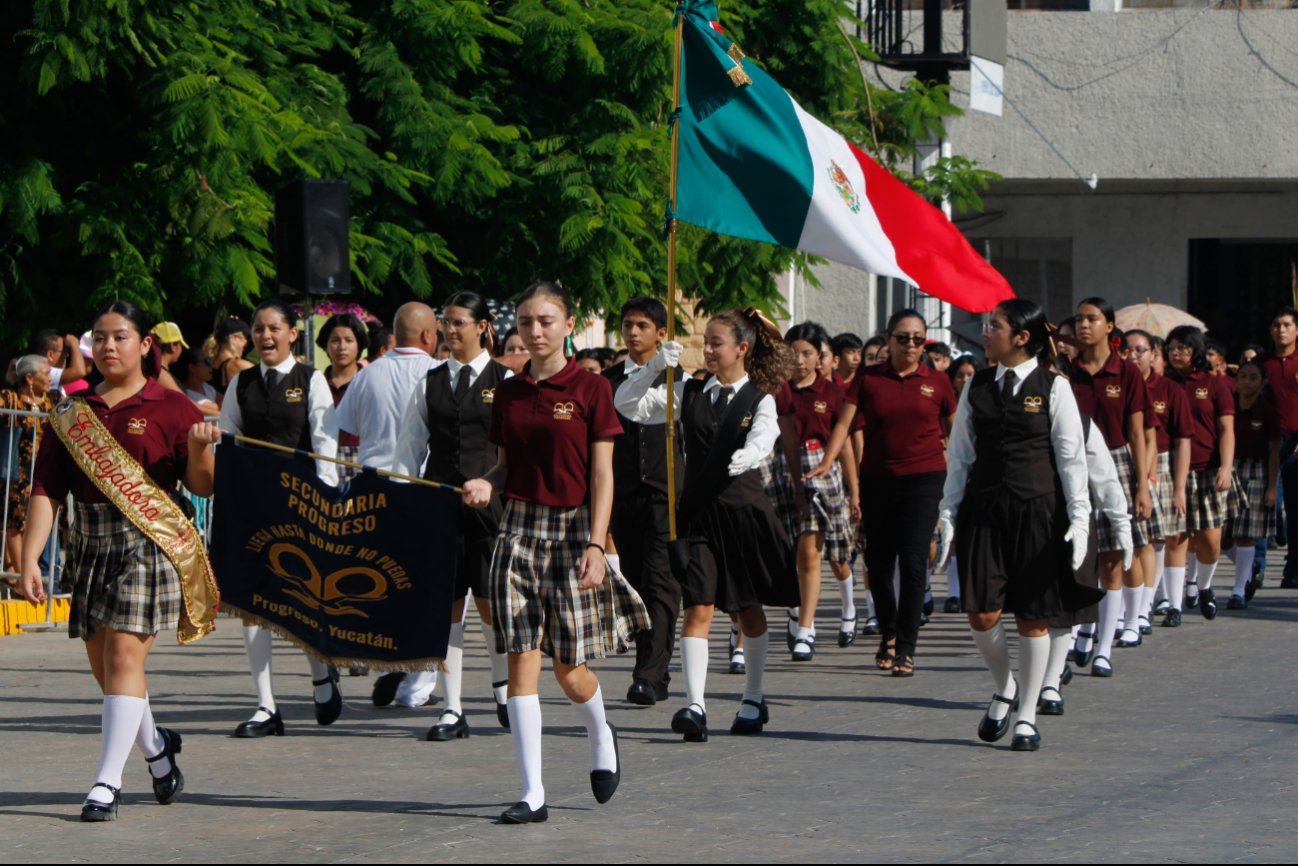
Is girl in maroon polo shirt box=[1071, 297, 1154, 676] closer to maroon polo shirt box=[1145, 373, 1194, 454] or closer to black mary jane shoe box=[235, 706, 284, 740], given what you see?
maroon polo shirt box=[1145, 373, 1194, 454]

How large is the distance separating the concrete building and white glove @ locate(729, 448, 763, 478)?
2001cm

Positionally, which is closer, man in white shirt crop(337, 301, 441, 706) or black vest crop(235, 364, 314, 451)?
black vest crop(235, 364, 314, 451)

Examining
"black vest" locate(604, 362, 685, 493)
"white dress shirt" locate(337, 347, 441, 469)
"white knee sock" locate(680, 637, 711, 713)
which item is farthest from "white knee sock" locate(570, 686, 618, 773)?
"white dress shirt" locate(337, 347, 441, 469)

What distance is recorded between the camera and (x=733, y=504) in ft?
32.0

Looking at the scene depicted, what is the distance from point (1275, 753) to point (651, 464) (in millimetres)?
3332

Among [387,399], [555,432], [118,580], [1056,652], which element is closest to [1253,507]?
[1056,652]

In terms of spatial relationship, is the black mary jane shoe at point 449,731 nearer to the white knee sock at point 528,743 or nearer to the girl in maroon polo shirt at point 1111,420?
the white knee sock at point 528,743

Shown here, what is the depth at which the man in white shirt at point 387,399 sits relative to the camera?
10.2m

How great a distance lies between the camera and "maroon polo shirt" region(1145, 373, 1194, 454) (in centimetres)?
1335

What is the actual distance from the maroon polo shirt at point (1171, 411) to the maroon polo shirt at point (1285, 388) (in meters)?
3.32

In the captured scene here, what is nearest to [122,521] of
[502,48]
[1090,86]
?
[502,48]

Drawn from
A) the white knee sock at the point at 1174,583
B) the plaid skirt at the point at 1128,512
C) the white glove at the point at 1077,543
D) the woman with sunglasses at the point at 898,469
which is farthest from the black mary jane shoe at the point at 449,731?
the white knee sock at the point at 1174,583

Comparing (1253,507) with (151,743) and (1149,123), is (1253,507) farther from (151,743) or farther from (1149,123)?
(1149,123)

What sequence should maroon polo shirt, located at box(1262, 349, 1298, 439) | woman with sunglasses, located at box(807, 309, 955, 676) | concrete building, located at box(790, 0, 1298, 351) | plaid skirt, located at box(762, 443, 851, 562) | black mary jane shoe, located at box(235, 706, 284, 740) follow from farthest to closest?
concrete building, located at box(790, 0, 1298, 351)
maroon polo shirt, located at box(1262, 349, 1298, 439)
plaid skirt, located at box(762, 443, 851, 562)
woman with sunglasses, located at box(807, 309, 955, 676)
black mary jane shoe, located at box(235, 706, 284, 740)
